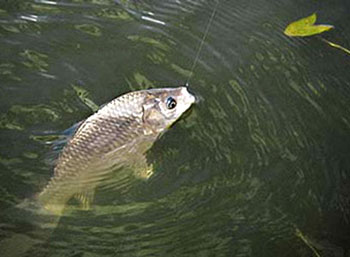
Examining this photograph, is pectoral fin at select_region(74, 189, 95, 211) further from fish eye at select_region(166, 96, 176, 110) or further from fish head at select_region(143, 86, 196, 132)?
fish eye at select_region(166, 96, 176, 110)

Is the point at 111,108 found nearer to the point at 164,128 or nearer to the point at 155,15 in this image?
the point at 164,128

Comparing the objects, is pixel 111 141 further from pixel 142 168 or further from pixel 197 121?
pixel 197 121

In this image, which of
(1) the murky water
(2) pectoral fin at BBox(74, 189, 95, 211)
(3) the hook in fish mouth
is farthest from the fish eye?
(2) pectoral fin at BBox(74, 189, 95, 211)

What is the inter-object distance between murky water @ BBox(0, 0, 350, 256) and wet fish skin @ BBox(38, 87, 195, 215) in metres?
0.11

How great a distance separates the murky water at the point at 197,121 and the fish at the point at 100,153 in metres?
0.06

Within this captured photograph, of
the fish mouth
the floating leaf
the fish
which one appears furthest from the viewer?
the floating leaf

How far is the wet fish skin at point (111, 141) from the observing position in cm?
379

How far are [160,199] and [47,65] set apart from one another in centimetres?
139

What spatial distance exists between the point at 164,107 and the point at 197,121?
0.38 metres

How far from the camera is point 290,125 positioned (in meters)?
4.59

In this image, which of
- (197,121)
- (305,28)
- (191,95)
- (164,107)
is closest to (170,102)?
(164,107)

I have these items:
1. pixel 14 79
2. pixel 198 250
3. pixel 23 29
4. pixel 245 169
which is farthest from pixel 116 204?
pixel 23 29

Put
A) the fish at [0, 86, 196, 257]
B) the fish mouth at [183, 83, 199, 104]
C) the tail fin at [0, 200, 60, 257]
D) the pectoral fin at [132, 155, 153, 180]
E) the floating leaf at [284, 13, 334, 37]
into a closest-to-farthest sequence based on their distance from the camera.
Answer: the tail fin at [0, 200, 60, 257] < the fish at [0, 86, 196, 257] < the pectoral fin at [132, 155, 153, 180] < the fish mouth at [183, 83, 199, 104] < the floating leaf at [284, 13, 334, 37]

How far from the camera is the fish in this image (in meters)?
3.72
